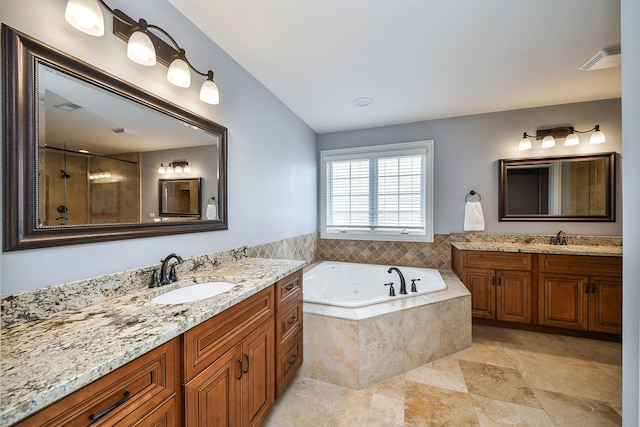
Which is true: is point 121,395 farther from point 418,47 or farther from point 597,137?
point 597,137

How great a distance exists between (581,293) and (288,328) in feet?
9.37

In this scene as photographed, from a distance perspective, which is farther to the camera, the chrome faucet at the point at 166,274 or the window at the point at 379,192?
the window at the point at 379,192

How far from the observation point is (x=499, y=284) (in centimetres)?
273

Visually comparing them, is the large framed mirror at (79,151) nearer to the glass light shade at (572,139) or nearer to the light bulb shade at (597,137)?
the glass light shade at (572,139)

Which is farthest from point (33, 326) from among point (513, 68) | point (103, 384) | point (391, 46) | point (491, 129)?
point (491, 129)

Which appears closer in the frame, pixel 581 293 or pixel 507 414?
pixel 507 414

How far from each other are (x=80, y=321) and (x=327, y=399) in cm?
154

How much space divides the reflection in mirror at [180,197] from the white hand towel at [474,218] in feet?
9.69

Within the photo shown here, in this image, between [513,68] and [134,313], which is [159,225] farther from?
[513,68]

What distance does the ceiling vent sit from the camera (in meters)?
1.86

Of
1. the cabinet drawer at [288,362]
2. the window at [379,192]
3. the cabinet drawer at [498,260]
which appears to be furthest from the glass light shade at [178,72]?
the cabinet drawer at [498,260]

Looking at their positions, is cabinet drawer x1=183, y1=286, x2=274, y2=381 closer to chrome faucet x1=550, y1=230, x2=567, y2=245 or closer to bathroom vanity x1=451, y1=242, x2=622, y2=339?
bathroom vanity x1=451, y1=242, x2=622, y2=339

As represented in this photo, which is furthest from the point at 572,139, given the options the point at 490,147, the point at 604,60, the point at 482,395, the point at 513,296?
the point at 482,395

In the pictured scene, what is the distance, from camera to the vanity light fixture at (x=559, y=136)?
2.72 m
